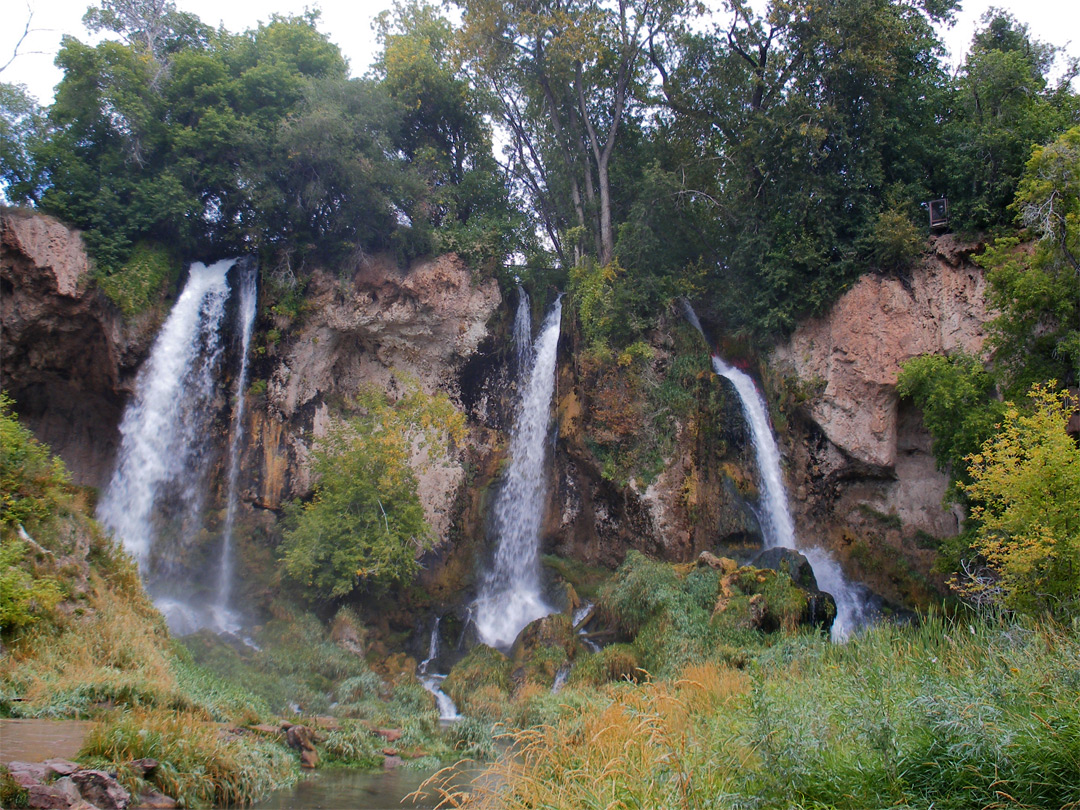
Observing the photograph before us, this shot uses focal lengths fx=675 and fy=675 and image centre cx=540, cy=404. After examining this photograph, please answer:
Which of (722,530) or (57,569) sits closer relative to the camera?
(57,569)

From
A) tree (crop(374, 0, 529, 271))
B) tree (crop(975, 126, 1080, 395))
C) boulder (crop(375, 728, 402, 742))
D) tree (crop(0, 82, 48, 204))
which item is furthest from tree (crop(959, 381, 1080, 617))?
tree (crop(0, 82, 48, 204))

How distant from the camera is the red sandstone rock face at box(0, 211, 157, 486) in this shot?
18016 mm

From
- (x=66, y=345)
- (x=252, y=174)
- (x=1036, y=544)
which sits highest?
(x=252, y=174)

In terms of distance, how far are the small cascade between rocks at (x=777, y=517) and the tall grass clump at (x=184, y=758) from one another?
1312 cm

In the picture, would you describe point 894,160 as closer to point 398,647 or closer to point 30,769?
point 398,647

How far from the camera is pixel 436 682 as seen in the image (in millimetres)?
16188

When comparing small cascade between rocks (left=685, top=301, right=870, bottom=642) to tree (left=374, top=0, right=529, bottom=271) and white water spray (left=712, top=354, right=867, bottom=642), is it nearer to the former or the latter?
white water spray (left=712, top=354, right=867, bottom=642)

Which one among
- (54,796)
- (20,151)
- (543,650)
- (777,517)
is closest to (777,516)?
(777,517)

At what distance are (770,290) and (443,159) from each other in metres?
13.0

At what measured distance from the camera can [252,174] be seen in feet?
69.1

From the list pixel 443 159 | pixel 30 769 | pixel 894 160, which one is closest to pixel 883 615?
pixel 894 160

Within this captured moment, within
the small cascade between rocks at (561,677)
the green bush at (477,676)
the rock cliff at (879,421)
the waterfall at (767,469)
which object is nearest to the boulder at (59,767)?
the green bush at (477,676)

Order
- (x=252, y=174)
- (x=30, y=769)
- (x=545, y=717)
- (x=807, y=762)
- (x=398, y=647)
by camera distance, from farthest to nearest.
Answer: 1. (x=252, y=174)
2. (x=398, y=647)
3. (x=545, y=717)
4. (x=30, y=769)
5. (x=807, y=762)

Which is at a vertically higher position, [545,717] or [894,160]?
[894,160]
